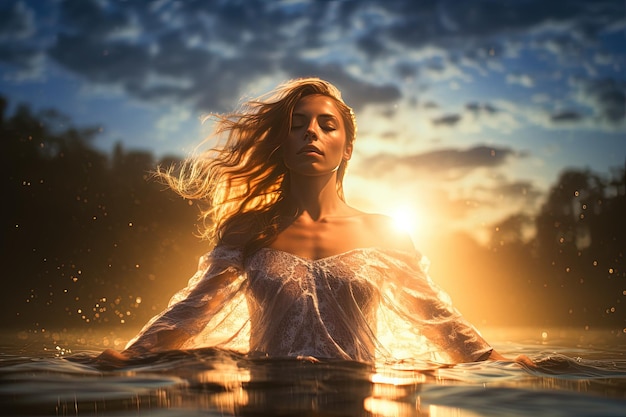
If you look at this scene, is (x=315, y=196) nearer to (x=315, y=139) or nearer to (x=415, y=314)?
(x=315, y=139)

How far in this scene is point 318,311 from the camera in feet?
16.6

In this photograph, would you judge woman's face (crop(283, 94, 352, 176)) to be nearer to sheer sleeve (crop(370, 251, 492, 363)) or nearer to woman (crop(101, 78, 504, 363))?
woman (crop(101, 78, 504, 363))

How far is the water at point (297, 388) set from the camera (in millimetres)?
3012

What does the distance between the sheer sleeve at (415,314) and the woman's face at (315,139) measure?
0.90m

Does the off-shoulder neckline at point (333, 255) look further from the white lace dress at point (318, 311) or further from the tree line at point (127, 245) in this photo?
the tree line at point (127, 245)

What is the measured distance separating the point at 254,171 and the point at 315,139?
685mm

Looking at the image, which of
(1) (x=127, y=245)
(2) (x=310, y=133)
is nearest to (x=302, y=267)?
(2) (x=310, y=133)

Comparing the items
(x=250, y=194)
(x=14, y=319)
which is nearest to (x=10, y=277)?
(x=14, y=319)

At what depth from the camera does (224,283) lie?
545 centimetres

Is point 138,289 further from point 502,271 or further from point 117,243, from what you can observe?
point 502,271

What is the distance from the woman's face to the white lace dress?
722mm

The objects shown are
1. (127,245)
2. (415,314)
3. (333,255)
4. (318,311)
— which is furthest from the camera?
(127,245)

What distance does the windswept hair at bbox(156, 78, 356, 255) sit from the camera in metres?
5.66

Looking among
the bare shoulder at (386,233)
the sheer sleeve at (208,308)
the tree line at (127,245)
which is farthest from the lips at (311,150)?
the tree line at (127,245)
